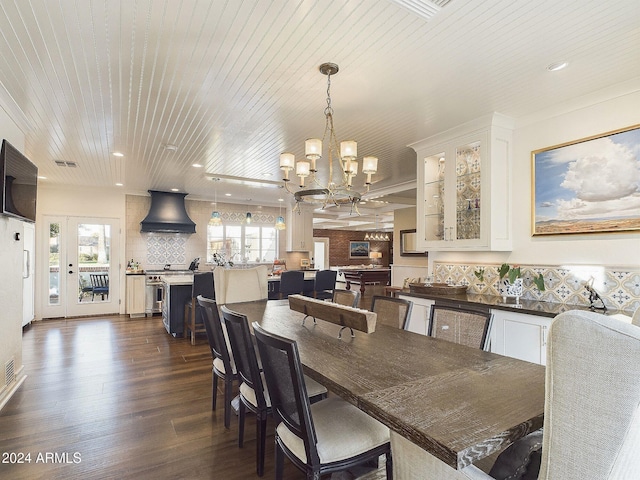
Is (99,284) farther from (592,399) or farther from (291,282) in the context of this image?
(592,399)

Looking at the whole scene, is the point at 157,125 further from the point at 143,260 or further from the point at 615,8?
the point at 143,260

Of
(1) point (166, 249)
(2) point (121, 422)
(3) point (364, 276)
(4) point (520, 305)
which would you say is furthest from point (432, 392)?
(3) point (364, 276)

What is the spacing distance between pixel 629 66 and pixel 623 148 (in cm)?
62

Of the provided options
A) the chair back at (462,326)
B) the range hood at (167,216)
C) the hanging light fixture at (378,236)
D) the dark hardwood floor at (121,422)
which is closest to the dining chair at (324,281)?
the dark hardwood floor at (121,422)

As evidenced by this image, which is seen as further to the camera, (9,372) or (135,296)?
(135,296)

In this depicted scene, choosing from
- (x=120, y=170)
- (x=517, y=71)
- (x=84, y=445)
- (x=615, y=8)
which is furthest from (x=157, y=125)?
(x=615, y=8)

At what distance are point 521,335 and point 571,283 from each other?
72cm

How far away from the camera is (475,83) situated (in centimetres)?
270

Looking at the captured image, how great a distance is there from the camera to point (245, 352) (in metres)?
2.04

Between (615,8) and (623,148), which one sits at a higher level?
(615,8)

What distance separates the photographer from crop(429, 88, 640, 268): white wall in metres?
2.74

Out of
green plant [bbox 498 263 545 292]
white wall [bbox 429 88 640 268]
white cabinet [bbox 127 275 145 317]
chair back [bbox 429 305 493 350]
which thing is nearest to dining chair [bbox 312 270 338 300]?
white wall [bbox 429 88 640 268]

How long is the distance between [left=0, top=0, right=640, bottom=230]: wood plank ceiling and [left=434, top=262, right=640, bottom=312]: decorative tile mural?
151cm

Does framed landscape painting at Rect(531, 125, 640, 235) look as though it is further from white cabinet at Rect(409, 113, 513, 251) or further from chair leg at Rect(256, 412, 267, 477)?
chair leg at Rect(256, 412, 267, 477)
